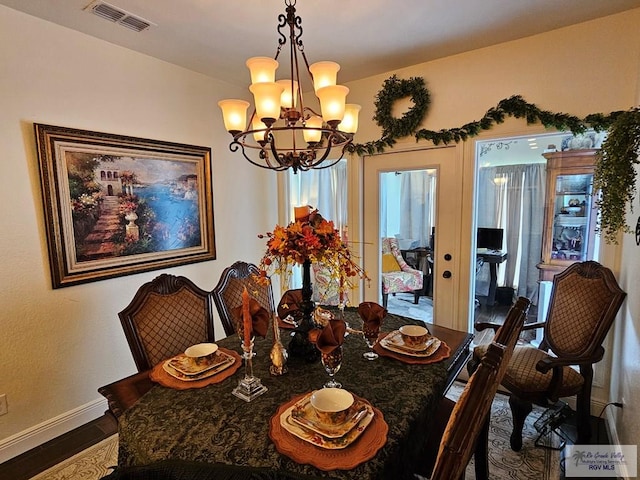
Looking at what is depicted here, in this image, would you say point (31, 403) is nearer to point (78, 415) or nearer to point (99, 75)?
point (78, 415)

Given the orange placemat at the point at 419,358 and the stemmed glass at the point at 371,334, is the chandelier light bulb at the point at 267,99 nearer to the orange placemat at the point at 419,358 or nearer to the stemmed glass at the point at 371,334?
the stemmed glass at the point at 371,334

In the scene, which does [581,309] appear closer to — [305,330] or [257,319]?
[305,330]

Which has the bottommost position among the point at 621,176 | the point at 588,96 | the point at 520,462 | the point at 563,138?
the point at 520,462

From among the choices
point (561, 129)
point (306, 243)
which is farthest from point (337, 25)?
point (561, 129)

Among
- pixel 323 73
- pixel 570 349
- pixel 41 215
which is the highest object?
pixel 323 73

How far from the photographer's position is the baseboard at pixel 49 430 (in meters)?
2.19

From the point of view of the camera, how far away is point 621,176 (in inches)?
63.4

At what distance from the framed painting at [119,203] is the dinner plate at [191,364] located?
4.28ft

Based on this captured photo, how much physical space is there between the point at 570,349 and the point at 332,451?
2.00 meters

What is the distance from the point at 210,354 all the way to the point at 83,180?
1684mm

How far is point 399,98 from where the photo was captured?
121 inches

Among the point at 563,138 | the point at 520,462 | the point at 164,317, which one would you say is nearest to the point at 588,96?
the point at 563,138

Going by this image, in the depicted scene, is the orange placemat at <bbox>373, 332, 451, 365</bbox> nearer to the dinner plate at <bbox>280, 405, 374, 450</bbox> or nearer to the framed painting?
the dinner plate at <bbox>280, 405, 374, 450</bbox>

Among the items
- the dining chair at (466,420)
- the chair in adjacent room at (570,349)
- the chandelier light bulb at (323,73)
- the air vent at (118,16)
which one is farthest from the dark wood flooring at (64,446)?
the air vent at (118,16)
